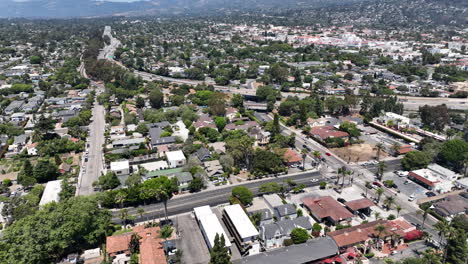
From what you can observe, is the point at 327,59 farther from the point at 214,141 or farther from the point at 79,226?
the point at 79,226

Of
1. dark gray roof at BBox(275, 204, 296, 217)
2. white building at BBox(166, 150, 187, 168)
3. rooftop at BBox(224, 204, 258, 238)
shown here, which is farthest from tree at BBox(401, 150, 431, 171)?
white building at BBox(166, 150, 187, 168)

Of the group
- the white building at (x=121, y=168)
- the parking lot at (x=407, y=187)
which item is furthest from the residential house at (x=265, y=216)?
the white building at (x=121, y=168)

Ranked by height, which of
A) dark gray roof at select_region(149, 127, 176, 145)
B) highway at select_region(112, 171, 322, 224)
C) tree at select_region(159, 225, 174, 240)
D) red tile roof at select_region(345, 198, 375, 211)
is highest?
dark gray roof at select_region(149, 127, 176, 145)

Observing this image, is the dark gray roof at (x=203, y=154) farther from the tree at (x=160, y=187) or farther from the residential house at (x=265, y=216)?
the residential house at (x=265, y=216)

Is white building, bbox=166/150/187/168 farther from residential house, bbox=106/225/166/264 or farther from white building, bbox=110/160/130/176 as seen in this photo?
residential house, bbox=106/225/166/264

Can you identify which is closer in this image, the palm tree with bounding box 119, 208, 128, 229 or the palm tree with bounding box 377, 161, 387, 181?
the palm tree with bounding box 119, 208, 128, 229

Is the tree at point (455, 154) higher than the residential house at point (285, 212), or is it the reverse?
the tree at point (455, 154)
